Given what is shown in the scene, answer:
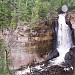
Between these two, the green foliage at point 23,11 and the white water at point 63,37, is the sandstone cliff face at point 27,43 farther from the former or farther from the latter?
the white water at point 63,37

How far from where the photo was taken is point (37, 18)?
32500 millimetres

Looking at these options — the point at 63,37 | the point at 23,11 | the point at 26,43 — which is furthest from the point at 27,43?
the point at 63,37

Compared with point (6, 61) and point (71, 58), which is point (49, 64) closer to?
point (71, 58)

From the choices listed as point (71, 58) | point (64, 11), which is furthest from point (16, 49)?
point (64, 11)

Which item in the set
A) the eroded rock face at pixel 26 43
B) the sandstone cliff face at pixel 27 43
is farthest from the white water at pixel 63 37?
the eroded rock face at pixel 26 43

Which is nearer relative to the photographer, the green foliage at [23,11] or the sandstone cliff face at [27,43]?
the sandstone cliff face at [27,43]

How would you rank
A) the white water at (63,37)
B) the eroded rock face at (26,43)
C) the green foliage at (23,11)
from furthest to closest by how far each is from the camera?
1. the white water at (63,37)
2. the green foliage at (23,11)
3. the eroded rock face at (26,43)

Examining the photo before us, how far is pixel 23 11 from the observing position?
33.1 metres

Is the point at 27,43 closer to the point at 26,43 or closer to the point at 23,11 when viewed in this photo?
the point at 26,43

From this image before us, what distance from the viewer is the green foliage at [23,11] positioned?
32.2 meters

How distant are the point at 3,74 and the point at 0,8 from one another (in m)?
13.0

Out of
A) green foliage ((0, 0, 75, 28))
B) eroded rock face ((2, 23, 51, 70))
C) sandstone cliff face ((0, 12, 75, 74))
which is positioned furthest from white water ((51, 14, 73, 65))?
eroded rock face ((2, 23, 51, 70))

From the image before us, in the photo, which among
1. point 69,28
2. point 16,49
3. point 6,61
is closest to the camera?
point 6,61

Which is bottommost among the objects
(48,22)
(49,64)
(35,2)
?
(49,64)
